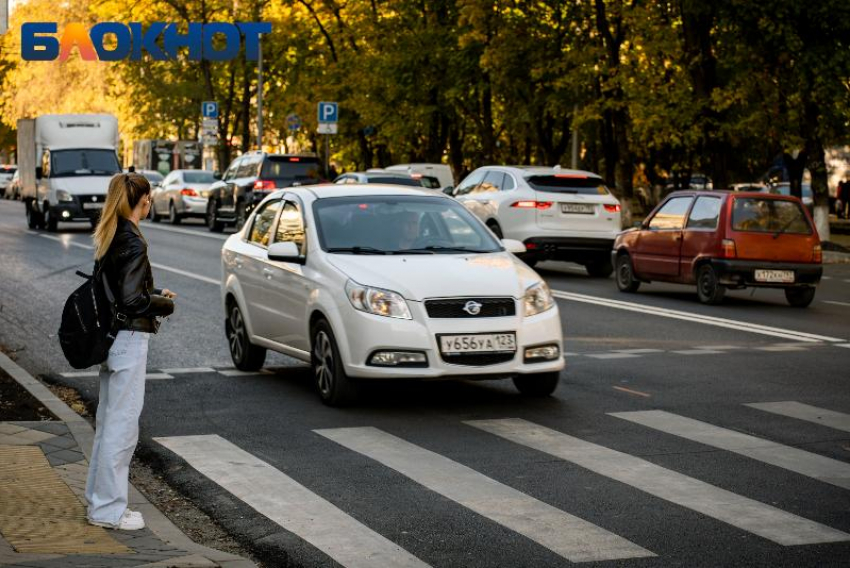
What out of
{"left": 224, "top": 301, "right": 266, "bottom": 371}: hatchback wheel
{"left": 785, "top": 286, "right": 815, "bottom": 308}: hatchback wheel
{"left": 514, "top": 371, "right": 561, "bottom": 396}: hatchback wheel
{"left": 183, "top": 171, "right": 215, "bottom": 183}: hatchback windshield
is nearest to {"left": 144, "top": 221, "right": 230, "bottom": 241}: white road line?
{"left": 183, "top": 171, "right": 215, "bottom": 183}: hatchback windshield

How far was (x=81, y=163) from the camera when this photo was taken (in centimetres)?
3759

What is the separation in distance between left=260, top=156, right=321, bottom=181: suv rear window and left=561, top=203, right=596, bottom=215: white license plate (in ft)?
41.5

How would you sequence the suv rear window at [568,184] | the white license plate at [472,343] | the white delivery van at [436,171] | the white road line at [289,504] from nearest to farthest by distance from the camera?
the white road line at [289,504]
the white license plate at [472,343]
the suv rear window at [568,184]
the white delivery van at [436,171]

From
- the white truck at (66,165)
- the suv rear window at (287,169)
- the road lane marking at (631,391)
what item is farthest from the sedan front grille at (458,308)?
the suv rear window at (287,169)

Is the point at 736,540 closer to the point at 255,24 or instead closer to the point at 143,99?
the point at 255,24

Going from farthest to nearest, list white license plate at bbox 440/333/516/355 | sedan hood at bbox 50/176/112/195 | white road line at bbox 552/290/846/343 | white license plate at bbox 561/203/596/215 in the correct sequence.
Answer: sedan hood at bbox 50/176/112/195
white license plate at bbox 561/203/596/215
white road line at bbox 552/290/846/343
white license plate at bbox 440/333/516/355

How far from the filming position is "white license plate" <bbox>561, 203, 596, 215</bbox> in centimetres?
2472

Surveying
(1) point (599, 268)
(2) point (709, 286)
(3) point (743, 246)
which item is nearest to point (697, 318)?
(2) point (709, 286)

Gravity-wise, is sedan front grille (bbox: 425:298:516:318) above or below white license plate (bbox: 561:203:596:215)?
below

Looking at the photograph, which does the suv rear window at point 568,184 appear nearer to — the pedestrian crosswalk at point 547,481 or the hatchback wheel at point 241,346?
the hatchback wheel at point 241,346

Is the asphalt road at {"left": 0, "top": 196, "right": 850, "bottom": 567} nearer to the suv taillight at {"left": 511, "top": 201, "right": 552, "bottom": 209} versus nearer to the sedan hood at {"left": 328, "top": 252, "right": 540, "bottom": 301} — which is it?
the sedan hood at {"left": 328, "top": 252, "right": 540, "bottom": 301}

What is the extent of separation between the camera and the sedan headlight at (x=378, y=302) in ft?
34.1

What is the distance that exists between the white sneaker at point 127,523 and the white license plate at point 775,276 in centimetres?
1401

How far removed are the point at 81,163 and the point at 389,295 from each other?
93.4 ft
